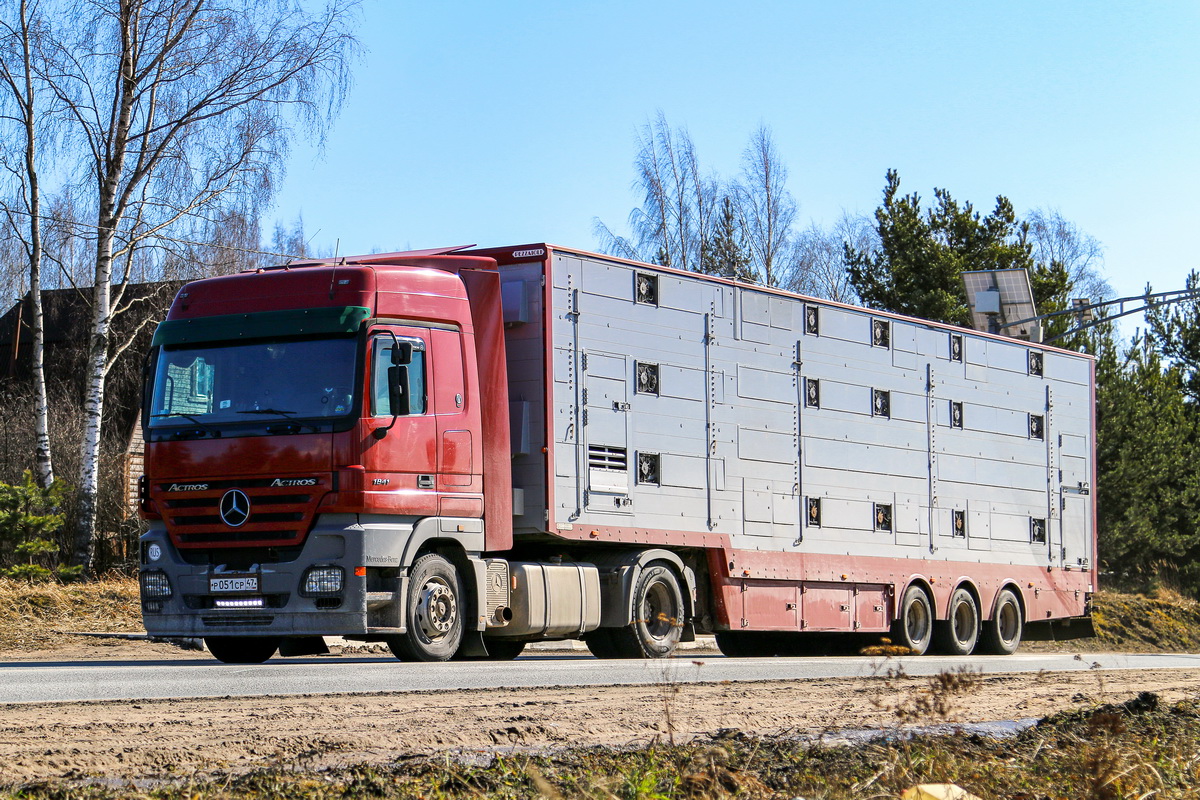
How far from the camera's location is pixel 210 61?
2577cm

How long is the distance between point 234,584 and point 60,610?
9.37 metres

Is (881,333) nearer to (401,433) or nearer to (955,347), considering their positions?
(955,347)

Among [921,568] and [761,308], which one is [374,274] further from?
[921,568]

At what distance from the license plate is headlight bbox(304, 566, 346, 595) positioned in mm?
476

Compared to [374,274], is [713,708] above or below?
below

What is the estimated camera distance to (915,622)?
20.3 m

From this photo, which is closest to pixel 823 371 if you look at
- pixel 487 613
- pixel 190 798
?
pixel 487 613

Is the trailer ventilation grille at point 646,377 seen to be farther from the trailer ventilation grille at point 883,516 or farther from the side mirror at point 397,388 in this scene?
the trailer ventilation grille at point 883,516

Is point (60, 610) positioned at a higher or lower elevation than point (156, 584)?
lower

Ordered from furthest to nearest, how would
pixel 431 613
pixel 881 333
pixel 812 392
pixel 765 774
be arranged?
pixel 881 333 → pixel 812 392 → pixel 431 613 → pixel 765 774

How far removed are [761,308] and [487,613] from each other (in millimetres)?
5508

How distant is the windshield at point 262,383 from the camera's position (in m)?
13.3

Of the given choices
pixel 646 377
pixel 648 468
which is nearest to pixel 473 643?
pixel 648 468

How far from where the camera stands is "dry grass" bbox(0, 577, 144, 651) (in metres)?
20.2
